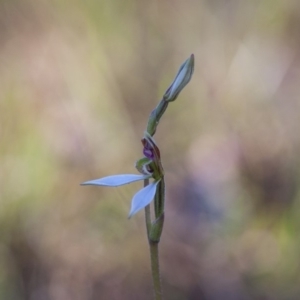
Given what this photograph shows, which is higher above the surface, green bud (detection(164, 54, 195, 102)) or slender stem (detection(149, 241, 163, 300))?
green bud (detection(164, 54, 195, 102))

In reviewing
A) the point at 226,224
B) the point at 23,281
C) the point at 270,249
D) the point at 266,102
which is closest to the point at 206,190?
the point at 226,224

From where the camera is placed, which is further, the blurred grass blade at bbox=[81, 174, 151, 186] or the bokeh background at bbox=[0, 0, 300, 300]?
the bokeh background at bbox=[0, 0, 300, 300]

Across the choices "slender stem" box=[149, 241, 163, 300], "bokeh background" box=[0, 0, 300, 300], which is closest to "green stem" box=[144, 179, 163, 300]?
"slender stem" box=[149, 241, 163, 300]

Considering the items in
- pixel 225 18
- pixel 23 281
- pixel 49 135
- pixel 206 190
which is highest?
pixel 225 18

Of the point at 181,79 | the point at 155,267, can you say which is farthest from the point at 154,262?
the point at 181,79

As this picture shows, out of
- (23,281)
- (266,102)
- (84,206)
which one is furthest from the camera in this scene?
(266,102)

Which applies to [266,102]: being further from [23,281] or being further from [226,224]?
[23,281]

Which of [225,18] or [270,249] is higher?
[225,18]

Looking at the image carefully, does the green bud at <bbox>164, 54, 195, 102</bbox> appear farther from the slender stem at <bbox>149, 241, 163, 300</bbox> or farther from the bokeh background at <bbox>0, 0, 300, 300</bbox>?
the bokeh background at <bbox>0, 0, 300, 300</bbox>

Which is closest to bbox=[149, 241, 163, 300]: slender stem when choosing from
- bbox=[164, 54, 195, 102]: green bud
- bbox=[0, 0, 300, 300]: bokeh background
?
bbox=[164, 54, 195, 102]: green bud

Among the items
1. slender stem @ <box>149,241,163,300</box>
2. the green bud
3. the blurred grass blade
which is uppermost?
the green bud
